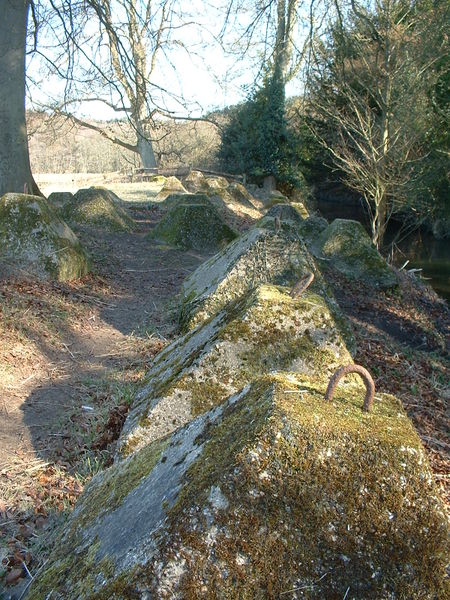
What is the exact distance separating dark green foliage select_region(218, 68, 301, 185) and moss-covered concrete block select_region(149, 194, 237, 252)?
1729 centimetres

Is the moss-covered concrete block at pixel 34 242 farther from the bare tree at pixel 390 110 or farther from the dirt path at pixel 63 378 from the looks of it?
the bare tree at pixel 390 110

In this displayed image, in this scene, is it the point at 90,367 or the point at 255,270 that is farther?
the point at 90,367

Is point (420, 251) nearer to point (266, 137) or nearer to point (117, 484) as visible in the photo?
point (266, 137)

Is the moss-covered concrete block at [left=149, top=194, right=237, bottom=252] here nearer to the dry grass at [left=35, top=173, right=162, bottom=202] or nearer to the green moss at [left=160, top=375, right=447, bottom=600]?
the dry grass at [left=35, top=173, right=162, bottom=202]

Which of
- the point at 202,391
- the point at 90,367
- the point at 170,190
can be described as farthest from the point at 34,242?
the point at 170,190

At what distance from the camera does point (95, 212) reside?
1330cm

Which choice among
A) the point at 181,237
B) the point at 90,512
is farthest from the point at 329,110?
the point at 90,512

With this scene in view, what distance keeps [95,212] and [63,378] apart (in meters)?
8.58

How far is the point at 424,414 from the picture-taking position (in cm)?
551

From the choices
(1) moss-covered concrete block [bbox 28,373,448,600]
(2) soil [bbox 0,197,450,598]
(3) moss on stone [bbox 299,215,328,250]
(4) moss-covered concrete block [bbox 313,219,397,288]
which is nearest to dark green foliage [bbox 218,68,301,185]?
(3) moss on stone [bbox 299,215,328,250]

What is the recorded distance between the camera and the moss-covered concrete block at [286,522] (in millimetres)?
1479

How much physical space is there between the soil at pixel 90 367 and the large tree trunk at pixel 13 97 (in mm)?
1963

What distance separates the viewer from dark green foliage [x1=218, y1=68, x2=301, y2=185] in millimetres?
28203

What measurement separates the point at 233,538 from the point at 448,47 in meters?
18.6
